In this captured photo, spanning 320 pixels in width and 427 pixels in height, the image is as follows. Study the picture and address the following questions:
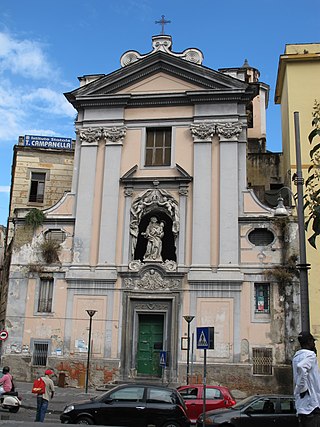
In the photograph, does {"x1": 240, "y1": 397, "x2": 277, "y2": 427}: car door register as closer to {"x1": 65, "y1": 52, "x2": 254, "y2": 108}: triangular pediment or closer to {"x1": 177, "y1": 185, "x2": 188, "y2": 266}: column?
{"x1": 177, "y1": 185, "x2": 188, "y2": 266}: column

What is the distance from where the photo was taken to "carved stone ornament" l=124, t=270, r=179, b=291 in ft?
82.6

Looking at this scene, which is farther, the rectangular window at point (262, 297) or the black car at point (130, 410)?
the rectangular window at point (262, 297)

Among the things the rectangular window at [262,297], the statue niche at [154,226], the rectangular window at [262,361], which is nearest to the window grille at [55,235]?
the statue niche at [154,226]

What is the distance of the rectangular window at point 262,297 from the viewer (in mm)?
24266

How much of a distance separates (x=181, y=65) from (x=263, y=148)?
457 inches

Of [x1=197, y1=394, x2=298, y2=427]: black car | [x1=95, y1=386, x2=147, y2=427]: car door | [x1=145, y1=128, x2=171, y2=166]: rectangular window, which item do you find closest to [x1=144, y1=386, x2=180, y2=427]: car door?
[x1=95, y1=386, x2=147, y2=427]: car door

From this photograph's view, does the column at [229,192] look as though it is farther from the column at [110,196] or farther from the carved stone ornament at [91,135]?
the carved stone ornament at [91,135]

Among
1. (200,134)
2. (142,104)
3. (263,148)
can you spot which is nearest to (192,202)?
(200,134)

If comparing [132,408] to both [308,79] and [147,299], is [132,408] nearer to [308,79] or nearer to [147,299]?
[147,299]

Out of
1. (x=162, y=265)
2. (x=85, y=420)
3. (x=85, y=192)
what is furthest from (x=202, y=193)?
(x=85, y=420)

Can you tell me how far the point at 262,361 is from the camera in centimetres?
2359

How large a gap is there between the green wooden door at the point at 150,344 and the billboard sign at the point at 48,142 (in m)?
13.1

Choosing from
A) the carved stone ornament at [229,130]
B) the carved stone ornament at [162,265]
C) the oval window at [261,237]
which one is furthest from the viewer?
the carved stone ornament at [229,130]

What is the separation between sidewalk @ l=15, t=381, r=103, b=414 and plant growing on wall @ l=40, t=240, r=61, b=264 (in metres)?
5.53
